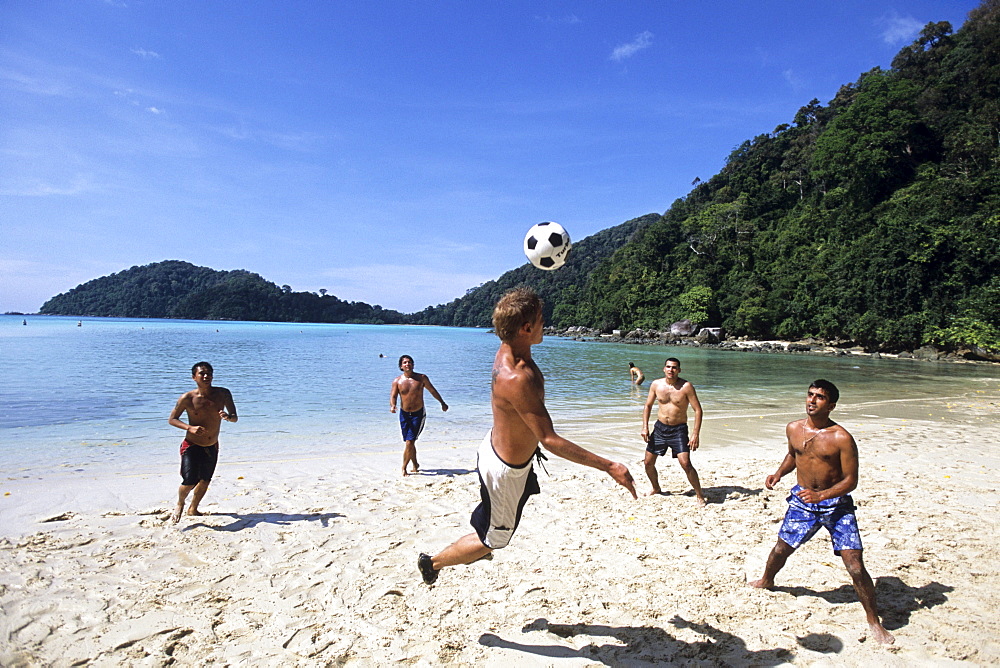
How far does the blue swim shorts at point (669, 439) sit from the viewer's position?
6211 millimetres

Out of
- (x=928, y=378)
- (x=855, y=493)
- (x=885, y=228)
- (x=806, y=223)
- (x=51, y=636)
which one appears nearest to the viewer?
(x=51, y=636)

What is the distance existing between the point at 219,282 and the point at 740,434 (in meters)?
216

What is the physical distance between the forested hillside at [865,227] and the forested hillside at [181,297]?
452 ft

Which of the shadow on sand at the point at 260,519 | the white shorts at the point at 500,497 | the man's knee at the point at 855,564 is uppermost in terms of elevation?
the white shorts at the point at 500,497

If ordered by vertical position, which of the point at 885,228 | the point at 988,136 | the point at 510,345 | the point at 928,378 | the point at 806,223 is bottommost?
the point at 928,378

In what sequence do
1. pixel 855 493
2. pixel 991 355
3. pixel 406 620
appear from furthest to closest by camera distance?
pixel 991 355 → pixel 855 493 → pixel 406 620

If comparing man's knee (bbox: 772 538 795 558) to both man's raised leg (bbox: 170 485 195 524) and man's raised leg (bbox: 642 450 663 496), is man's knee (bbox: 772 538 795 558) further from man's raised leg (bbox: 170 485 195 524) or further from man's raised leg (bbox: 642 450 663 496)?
man's raised leg (bbox: 170 485 195 524)

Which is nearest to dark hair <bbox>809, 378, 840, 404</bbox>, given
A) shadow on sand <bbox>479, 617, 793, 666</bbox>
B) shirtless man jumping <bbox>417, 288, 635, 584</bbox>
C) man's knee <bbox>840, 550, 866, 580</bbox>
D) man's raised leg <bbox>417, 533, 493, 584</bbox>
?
man's knee <bbox>840, 550, 866, 580</bbox>

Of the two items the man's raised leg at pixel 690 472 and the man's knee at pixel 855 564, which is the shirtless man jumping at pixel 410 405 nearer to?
the man's raised leg at pixel 690 472

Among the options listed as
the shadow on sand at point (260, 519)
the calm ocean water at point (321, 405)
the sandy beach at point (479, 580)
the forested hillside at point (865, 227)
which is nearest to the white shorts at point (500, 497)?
the sandy beach at point (479, 580)

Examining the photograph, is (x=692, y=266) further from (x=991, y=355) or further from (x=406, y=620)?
(x=406, y=620)

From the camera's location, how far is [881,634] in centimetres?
328

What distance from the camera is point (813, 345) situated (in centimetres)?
4991

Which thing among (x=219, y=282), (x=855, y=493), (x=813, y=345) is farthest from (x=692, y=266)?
(x=219, y=282)
